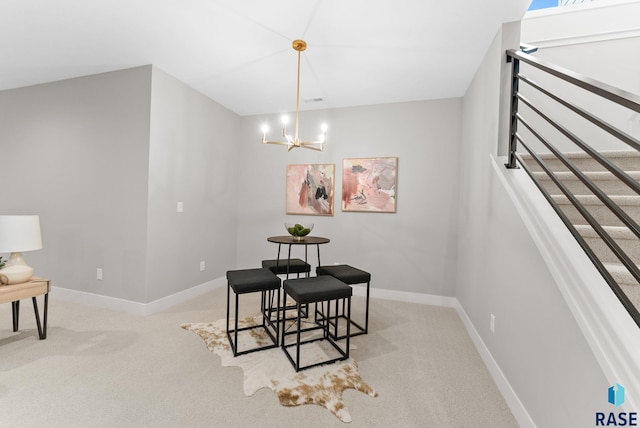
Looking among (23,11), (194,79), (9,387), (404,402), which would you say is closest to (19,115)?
(23,11)

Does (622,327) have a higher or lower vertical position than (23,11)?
lower

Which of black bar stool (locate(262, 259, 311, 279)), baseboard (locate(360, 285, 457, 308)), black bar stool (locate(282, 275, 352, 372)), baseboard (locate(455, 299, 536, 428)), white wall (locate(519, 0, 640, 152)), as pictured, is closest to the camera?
baseboard (locate(455, 299, 536, 428))

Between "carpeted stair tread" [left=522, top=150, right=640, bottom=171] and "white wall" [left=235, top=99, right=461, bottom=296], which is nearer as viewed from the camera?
"carpeted stair tread" [left=522, top=150, right=640, bottom=171]

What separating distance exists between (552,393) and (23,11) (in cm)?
418

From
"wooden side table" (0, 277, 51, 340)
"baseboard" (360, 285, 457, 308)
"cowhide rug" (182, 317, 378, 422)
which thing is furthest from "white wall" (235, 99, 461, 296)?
"wooden side table" (0, 277, 51, 340)

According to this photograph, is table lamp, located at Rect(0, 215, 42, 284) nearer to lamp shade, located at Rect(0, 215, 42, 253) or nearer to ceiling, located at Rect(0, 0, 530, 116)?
lamp shade, located at Rect(0, 215, 42, 253)

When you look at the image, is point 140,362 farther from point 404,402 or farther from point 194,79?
point 194,79

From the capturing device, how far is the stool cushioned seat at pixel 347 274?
271 cm

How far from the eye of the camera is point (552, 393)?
1.34 m

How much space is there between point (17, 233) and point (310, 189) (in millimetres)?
3008

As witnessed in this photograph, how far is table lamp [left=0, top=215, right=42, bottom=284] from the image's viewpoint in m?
2.30

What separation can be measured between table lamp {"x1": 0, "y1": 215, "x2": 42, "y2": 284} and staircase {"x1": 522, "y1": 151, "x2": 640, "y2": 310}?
3.82 m

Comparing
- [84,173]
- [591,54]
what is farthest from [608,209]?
[84,173]

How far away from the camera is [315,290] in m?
2.17
